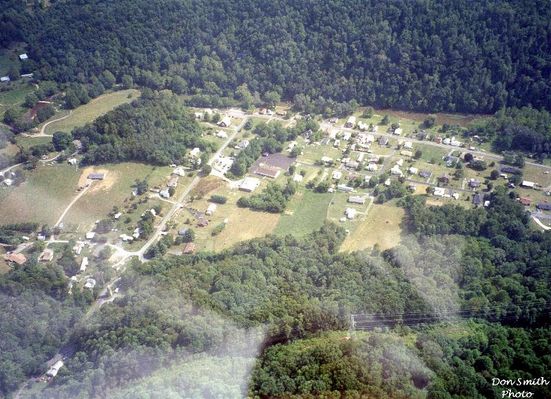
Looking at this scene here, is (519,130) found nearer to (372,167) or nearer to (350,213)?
(372,167)

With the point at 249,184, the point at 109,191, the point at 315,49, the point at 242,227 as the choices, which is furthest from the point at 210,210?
the point at 315,49

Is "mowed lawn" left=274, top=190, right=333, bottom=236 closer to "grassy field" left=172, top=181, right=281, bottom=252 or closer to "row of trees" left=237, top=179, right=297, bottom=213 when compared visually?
"row of trees" left=237, top=179, right=297, bottom=213

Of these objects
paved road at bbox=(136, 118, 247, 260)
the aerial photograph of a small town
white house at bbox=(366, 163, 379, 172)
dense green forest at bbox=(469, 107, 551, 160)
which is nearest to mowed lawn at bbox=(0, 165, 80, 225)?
the aerial photograph of a small town

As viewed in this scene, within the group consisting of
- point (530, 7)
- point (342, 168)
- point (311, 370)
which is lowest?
point (342, 168)

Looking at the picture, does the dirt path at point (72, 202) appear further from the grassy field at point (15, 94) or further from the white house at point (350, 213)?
the white house at point (350, 213)

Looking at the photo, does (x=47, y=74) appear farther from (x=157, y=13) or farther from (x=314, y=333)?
(x=314, y=333)

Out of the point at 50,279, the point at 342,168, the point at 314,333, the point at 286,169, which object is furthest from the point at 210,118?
the point at 314,333

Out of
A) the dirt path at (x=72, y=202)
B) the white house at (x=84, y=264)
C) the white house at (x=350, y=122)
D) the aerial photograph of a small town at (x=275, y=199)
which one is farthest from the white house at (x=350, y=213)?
the dirt path at (x=72, y=202)
